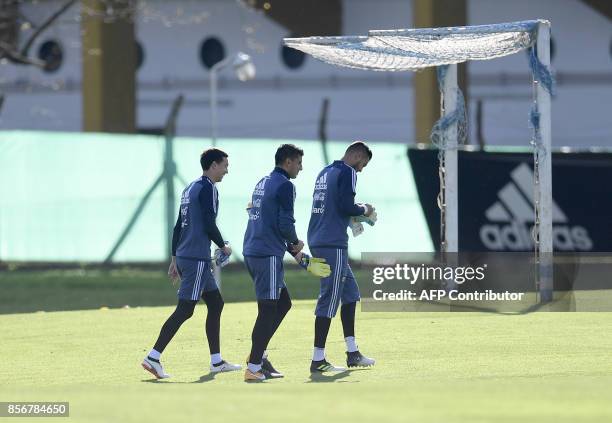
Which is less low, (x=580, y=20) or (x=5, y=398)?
(x=580, y=20)

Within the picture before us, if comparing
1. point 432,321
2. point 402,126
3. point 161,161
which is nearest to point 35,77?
point 402,126

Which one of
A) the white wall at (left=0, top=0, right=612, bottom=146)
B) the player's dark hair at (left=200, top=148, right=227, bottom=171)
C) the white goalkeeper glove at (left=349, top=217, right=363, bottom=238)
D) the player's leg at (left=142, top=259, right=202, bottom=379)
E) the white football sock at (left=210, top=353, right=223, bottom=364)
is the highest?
the white wall at (left=0, top=0, right=612, bottom=146)

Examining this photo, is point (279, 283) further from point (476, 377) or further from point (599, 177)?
point (599, 177)

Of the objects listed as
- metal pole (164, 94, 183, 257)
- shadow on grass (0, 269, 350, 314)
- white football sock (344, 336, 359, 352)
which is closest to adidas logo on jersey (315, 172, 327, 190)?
white football sock (344, 336, 359, 352)

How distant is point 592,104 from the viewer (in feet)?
118

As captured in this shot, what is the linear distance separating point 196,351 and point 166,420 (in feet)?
18.4

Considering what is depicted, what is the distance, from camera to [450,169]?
20344 millimetres

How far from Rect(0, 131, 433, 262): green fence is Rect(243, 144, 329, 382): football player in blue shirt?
1372 cm

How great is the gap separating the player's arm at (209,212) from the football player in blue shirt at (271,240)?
298mm

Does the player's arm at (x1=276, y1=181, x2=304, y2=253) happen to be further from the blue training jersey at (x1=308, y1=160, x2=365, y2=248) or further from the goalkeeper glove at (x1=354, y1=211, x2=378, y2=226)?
the goalkeeper glove at (x1=354, y1=211, x2=378, y2=226)

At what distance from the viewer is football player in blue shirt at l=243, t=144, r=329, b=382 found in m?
12.7

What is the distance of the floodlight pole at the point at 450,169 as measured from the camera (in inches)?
798

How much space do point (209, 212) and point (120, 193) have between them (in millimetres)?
14375

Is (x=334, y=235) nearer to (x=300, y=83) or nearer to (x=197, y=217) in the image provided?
(x=197, y=217)
